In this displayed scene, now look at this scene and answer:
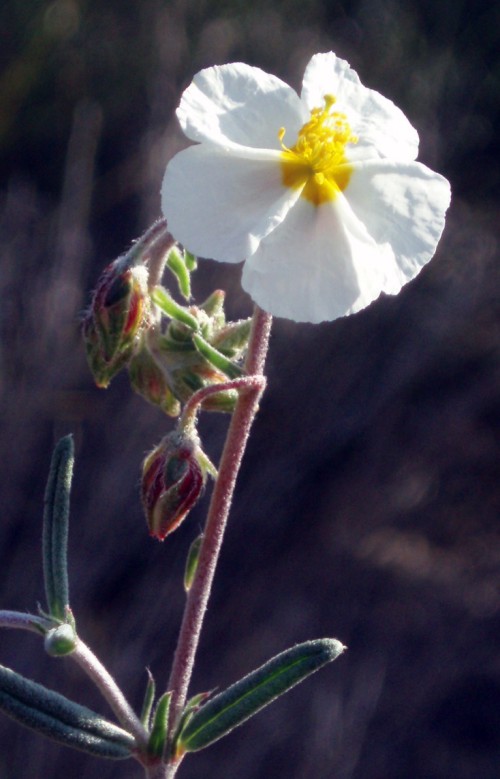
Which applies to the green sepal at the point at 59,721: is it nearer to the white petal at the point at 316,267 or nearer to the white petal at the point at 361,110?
the white petal at the point at 316,267

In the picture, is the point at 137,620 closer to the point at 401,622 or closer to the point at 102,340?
the point at 401,622

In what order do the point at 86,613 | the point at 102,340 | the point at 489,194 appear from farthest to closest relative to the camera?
the point at 489,194
the point at 86,613
the point at 102,340

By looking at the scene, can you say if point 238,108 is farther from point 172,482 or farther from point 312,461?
point 312,461

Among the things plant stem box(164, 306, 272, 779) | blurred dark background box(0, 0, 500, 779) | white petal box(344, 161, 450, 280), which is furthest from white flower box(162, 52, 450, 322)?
blurred dark background box(0, 0, 500, 779)

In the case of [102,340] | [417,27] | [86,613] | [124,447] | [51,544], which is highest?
[417,27]

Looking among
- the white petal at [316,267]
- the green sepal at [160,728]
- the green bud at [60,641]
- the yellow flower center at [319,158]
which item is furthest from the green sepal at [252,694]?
the yellow flower center at [319,158]

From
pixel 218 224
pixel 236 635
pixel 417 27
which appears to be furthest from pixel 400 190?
pixel 417 27

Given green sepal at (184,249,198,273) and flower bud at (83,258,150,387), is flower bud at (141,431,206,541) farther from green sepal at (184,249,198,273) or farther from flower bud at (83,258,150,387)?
green sepal at (184,249,198,273)

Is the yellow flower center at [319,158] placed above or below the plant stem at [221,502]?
above
